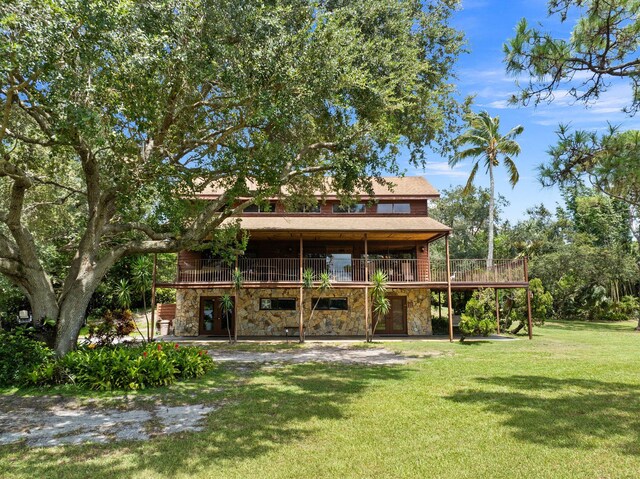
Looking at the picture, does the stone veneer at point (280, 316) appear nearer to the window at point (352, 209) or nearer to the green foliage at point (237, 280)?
the green foliage at point (237, 280)

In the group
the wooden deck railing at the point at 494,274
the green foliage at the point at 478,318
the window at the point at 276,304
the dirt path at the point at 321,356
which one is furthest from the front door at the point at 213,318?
the green foliage at the point at 478,318

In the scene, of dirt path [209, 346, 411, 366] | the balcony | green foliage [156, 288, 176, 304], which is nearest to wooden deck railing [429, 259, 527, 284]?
the balcony

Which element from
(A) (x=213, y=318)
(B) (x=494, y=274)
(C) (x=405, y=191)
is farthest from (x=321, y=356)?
(C) (x=405, y=191)

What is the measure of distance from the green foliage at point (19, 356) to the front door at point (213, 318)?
1112 cm

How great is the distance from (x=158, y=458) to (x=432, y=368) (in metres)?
8.14

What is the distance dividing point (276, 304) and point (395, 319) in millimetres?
5862

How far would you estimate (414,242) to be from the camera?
2167 centimetres

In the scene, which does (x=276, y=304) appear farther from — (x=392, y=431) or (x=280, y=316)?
(x=392, y=431)

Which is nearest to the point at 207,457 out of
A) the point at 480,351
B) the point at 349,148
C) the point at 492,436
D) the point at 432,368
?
the point at 492,436

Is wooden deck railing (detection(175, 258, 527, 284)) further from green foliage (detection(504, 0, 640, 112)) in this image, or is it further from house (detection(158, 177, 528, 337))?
green foliage (detection(504, 0, 640, 112))

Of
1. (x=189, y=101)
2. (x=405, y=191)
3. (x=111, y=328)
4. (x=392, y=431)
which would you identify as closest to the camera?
(x=392, y=431)

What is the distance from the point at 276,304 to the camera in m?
21.0

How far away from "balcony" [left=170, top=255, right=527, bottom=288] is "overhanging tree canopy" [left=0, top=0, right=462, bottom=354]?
6477mm

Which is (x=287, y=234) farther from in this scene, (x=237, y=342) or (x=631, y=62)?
(x=631, y=62)
